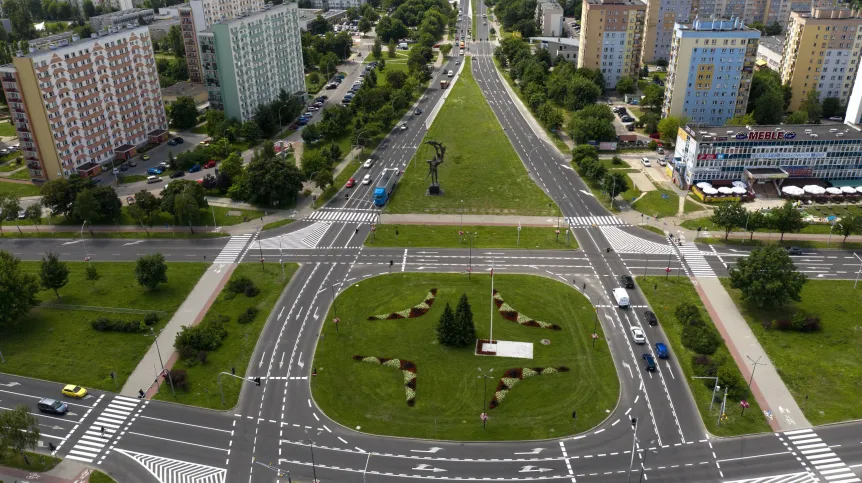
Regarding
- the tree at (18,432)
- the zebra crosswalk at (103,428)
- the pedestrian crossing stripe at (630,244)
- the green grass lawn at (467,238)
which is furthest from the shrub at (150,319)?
the pedestrian crossing stripe at (630,244)

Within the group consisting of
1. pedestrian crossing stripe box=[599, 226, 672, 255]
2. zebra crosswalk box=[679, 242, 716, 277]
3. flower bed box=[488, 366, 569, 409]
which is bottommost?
flower bed box=[488, 366, 569, 409]

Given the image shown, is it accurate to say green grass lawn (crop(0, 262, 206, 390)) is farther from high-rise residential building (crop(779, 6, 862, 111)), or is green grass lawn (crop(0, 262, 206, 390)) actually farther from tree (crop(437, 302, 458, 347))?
high-rise residential building (crop(779, 6, 862, 111))

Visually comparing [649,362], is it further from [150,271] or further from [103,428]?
[150,271]

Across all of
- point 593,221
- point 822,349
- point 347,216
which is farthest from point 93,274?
point 822,349

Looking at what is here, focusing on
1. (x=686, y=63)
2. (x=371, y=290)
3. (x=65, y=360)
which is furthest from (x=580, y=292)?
(x=686, y=63)

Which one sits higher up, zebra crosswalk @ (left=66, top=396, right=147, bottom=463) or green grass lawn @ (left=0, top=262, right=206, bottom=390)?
green grass lawn @ (left=0, top=262, right=206, bottom=390)

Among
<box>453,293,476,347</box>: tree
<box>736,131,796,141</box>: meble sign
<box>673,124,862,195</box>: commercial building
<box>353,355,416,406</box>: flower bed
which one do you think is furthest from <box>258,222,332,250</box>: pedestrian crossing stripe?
<box>736,131,796,141</box>: meble sign
